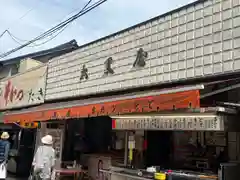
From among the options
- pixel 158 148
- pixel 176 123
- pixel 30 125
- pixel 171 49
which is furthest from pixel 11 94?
pixel 176 123

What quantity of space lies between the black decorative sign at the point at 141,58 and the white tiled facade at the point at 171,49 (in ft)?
0.38

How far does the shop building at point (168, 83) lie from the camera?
587cm

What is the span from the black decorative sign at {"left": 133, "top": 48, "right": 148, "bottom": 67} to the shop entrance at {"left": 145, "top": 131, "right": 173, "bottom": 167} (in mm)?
2229

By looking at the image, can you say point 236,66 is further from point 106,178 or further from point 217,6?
point 106,178

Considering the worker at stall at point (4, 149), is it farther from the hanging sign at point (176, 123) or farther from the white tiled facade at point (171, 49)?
the hanging sign at point (176, 123)

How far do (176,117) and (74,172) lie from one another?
17.7ft

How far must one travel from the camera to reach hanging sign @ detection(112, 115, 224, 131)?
18.6ft

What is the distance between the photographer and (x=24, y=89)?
13.9 m

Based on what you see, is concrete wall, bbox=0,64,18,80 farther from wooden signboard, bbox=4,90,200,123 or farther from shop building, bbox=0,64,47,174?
wooden signboard, bbox=4,90,200,123

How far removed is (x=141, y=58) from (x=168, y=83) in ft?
3.82

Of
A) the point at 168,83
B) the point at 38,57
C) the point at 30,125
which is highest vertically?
the point at 38,57

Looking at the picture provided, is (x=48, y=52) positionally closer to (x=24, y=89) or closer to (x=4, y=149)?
(x=24, y=89)

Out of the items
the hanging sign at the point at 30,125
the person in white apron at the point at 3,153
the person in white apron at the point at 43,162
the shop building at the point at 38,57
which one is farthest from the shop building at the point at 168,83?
the shop building at the point at 38,57

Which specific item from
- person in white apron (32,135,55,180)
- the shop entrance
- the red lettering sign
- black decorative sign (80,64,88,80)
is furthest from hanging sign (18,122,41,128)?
the shop entrance
